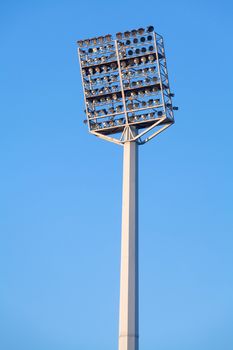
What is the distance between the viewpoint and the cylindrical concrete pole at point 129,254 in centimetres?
6172

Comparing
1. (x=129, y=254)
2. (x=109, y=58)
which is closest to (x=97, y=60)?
(x=109, y=58)

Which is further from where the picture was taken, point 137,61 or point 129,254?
point 137,61

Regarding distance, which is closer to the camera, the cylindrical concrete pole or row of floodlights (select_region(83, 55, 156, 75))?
the cylindrical concrete pole

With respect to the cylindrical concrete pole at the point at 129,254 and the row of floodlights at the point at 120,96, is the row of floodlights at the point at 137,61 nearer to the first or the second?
the row of floodlights at the point at 120,96

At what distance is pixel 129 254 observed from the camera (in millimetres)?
64125

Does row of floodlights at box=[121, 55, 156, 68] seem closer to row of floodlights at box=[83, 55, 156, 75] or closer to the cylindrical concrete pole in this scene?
row of floodlights at box=[83, 55, 156, 75]

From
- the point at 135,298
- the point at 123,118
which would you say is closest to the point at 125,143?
the point at 123,118

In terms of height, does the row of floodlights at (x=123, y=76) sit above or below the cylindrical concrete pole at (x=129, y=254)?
above

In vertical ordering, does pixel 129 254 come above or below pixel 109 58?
below

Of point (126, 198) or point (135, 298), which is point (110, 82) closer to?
point (126, 198)

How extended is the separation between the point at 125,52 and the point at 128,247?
16.3 m

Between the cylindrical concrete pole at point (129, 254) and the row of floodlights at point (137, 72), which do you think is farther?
the row of floodlights at point (137, 72)

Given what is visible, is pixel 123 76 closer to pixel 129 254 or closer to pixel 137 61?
pixel 137 61

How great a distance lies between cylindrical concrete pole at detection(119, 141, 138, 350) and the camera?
61719 mm
